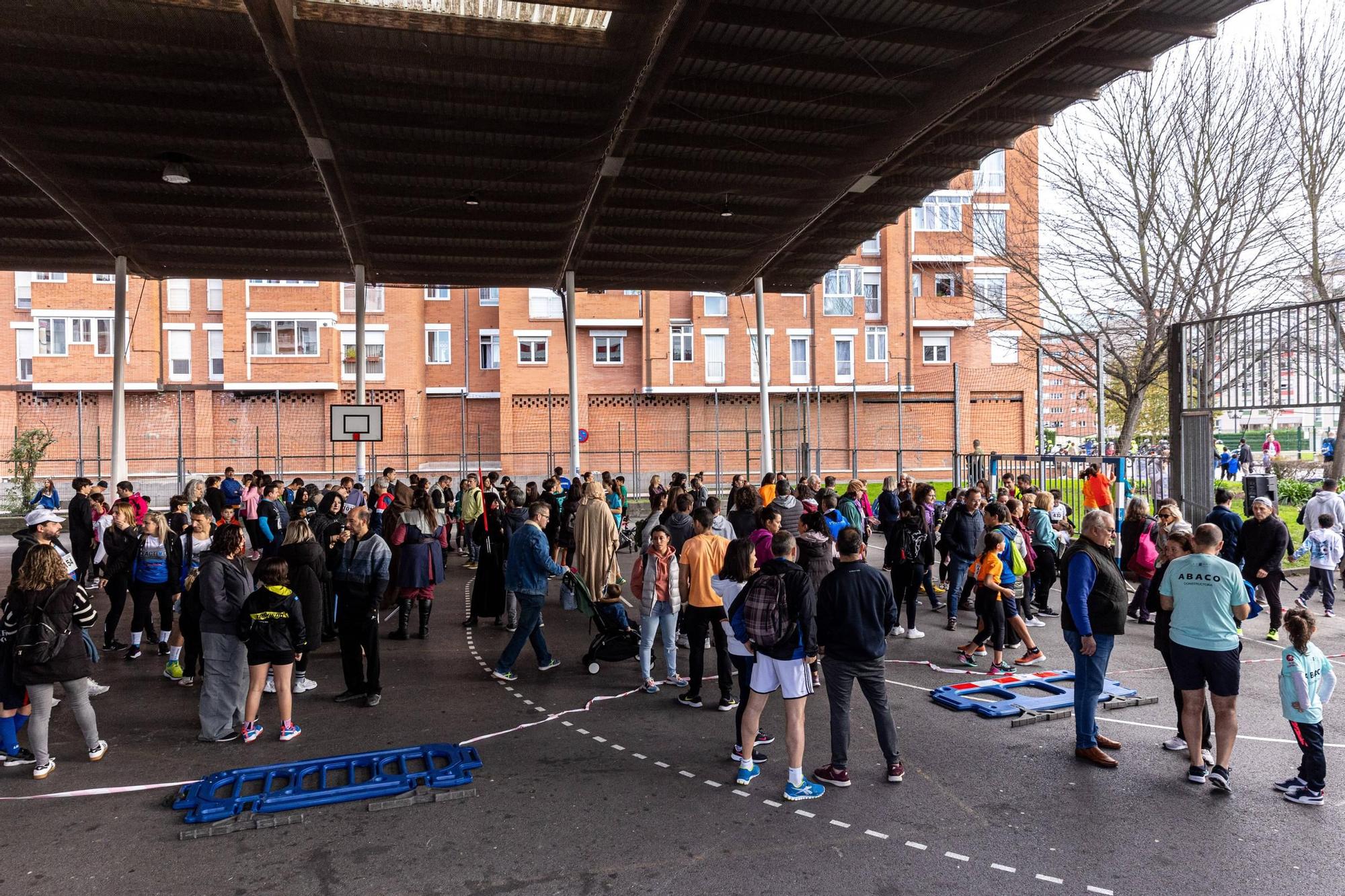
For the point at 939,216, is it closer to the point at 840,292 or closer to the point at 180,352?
the point at 840,292

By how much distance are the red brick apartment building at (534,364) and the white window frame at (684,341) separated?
0.26ft

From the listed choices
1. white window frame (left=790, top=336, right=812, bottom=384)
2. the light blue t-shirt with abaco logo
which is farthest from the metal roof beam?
white window frame (left=790, top=336, right=812, bottom=384)

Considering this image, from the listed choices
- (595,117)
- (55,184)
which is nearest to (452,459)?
(55,184)

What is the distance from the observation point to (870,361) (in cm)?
4016

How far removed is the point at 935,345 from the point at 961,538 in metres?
32.8

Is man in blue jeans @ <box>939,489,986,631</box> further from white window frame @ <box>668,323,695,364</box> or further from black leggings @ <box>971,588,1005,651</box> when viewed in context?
white window frame @ <box>668,323,695,364</box>

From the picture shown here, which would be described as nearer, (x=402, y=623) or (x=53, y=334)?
(x=402, y=623)

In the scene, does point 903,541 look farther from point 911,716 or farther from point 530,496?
point 530,496

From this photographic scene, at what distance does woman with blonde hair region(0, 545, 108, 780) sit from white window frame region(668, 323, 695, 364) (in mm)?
33222

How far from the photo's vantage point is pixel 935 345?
41.2 meters

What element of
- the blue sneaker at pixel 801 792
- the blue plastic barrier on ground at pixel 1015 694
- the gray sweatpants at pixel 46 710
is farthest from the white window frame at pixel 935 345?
the gray sweatpants at pixel 46 710

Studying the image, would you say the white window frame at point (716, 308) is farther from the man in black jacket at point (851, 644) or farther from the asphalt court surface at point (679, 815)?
the man in black jacket at point (851, 644)

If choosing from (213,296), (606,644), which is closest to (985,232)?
(606,644)

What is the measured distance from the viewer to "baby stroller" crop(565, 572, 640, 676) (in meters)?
8.70
